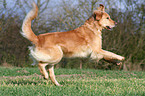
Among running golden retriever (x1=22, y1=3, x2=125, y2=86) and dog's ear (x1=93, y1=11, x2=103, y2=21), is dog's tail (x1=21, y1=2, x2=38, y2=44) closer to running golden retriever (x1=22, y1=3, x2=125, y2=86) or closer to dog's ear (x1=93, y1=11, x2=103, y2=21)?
running golden retriever (x1=22, y1=3, x2=125, y2=86)

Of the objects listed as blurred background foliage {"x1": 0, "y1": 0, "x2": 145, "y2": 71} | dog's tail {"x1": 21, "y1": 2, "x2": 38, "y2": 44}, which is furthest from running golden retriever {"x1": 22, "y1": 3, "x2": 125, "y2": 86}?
blurred background foliage {"x1": 0, "y1": 0, "x2": 145, "y2": 71}

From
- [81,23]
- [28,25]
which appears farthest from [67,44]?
[81,23]

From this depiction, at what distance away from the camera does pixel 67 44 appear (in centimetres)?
514

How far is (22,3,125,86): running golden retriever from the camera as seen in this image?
16.6ft

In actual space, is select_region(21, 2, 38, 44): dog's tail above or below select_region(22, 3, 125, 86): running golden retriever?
above

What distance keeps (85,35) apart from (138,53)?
9536 millimetres

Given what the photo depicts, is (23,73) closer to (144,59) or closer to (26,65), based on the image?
(26,65)

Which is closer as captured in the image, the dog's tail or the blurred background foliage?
the dog's tail

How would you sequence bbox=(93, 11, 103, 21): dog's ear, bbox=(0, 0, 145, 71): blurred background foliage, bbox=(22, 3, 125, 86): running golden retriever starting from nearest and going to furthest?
bbox=(22, 3, 125, 86): running golden retriever
bbox=(93, 11, 103, 21): dog's ear
bbox=(0, 0, 145, 71): blurred background foliage

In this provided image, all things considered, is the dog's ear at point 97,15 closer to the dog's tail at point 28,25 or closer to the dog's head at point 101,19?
the dog's head at point 101,19

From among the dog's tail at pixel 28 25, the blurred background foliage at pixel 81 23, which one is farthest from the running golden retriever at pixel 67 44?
the blurred background foliage at pixel 81 23

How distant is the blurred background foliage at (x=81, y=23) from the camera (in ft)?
45.0

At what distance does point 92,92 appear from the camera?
4.59m

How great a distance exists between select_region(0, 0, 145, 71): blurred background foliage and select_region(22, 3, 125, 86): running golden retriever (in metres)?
8.03
